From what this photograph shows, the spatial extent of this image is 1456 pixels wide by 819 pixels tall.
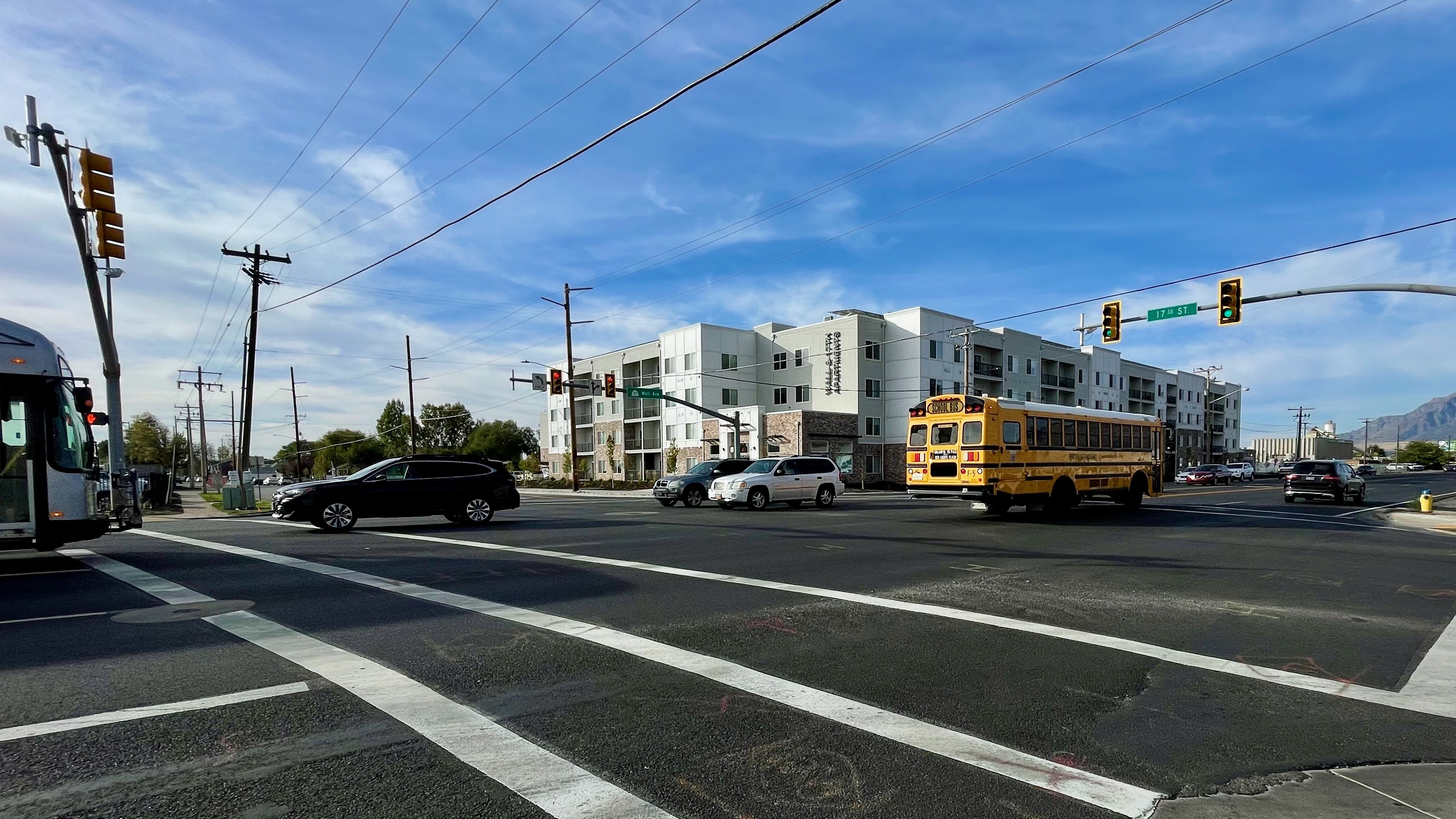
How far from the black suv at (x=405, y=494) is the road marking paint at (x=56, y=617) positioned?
Answer: 9.08m

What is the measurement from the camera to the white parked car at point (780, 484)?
78.7ft

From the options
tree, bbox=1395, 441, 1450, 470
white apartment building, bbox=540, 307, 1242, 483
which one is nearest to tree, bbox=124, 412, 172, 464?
white apartment building, bbox=540, 307, 1242, 483

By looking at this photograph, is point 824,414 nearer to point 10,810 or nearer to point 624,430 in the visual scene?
point 624,430

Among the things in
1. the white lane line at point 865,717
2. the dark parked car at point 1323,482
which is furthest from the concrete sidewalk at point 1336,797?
the dark parked car at point 1323,482

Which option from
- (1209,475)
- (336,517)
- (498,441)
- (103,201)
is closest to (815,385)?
(1209,475)

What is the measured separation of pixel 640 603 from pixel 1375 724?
590cm

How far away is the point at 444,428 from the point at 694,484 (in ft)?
333

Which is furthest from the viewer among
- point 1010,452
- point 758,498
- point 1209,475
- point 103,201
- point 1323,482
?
point 1209,475

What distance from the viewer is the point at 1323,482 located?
94.2ft

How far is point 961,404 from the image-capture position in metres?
19.3

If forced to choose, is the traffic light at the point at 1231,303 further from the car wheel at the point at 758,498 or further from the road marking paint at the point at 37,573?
the road marking paint at the point at 37,573

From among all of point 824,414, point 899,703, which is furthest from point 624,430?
point 899,703

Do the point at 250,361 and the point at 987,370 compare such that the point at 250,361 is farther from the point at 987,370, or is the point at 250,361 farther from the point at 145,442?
the point at 145,442

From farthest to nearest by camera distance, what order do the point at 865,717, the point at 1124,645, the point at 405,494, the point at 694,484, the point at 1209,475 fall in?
1. the point at 1209,475
2. the point at 694,484
3. the point at 405,494
4. the point at 1124,645
5. the point at 865,717
